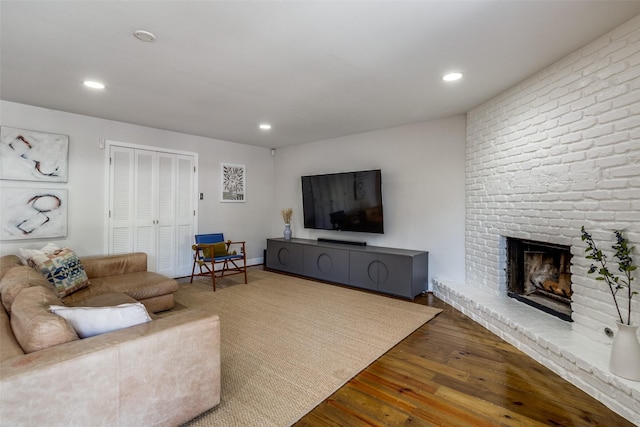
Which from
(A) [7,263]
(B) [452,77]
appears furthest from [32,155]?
(B) [452,77]

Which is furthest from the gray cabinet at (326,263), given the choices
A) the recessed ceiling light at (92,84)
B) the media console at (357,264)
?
the recessed ceiling light at (92,84)

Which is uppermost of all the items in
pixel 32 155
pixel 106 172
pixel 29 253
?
pixel 32 155

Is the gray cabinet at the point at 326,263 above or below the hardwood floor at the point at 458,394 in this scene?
above

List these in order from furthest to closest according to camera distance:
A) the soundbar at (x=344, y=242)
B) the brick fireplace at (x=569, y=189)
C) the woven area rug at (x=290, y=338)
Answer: the soundbar at (x=344, y=242) < the brick fireplace at (x=569, y=189) < the woven area rug at (x=290, y=338)

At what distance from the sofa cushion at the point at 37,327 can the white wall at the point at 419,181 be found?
3878mm

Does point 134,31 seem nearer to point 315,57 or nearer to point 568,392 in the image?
point 315,57

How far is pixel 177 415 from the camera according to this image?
5.08 ft

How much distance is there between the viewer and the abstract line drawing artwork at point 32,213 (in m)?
3.42

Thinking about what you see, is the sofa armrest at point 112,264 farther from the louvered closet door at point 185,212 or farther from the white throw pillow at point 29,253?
the louvered closet door at point 185,212

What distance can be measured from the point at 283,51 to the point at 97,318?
2057 millimetres

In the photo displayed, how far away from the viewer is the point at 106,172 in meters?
4.15

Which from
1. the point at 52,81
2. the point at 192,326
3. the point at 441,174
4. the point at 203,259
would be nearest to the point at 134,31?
the point at 52,81

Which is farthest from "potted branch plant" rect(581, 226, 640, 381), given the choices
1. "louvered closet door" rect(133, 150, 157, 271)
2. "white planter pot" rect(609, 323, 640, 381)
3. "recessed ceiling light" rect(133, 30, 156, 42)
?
"louvered closet door" rect(133, 150, 157, 271)

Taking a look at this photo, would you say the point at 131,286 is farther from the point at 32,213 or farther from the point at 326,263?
the point at 326,263
